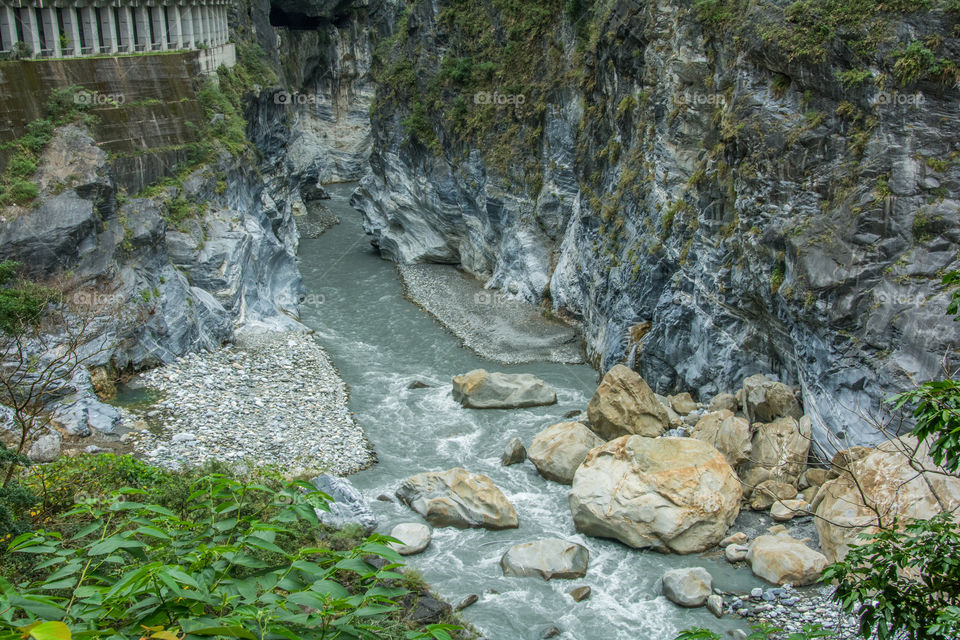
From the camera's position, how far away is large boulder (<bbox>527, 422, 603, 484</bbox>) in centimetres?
1770

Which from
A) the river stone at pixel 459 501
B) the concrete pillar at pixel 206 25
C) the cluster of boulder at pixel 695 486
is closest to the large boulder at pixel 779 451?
the cluster of boulder at pixel 695 486

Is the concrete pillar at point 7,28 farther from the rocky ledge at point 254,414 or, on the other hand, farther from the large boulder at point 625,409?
the large boulder at point 625,409

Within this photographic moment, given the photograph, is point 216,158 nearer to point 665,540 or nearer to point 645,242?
point 645,242

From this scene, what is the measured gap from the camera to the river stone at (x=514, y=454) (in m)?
18.8

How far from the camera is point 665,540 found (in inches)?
583

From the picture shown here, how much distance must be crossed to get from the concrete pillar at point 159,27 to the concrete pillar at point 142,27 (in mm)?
601

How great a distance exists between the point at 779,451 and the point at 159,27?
27113 millimetres

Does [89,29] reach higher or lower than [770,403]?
higher

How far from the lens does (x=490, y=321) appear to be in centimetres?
2970

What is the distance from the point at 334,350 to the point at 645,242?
37.5ft

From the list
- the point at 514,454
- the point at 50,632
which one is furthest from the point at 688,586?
the point at 50,632

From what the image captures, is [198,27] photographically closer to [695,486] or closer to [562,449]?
[562,449]

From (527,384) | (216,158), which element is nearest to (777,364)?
(527,384)

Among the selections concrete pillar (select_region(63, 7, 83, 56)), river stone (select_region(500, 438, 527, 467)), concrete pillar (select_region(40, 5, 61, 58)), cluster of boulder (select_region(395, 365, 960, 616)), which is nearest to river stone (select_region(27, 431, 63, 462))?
cluster of boulder (select_region(395, 365, 960, 616))
